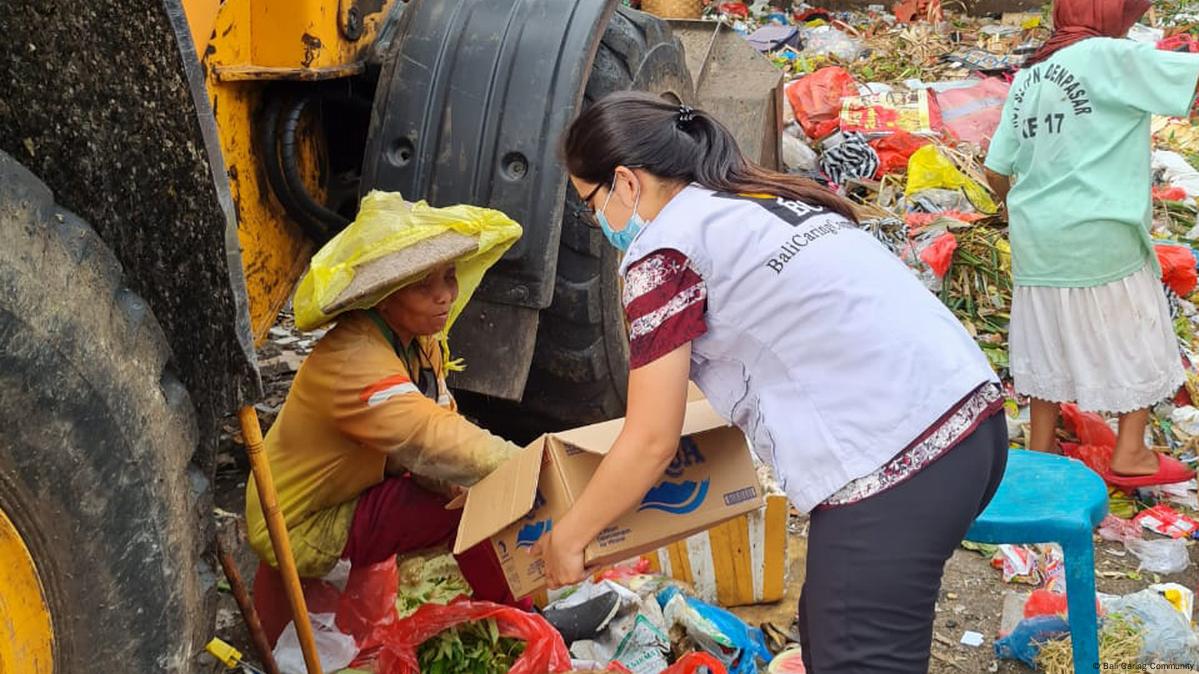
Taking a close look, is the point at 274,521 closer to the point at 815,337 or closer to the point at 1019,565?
the point at 815,337

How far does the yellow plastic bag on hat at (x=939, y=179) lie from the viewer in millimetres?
6332

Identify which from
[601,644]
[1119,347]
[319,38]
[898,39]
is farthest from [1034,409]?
[898,39]

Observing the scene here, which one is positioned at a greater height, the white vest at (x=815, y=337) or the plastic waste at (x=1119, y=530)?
the white vest at (x=815, y=337)

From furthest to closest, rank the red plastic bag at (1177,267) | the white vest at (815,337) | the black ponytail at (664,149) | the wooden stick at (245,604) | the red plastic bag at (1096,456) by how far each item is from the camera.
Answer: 1. the red plastic bag at (1177,267)
2. the red plastic bag at (1096,456)
3. the wooden stick at (245,604)
4. the black ponytail at (664,149)
5. the white vest at (815,337)

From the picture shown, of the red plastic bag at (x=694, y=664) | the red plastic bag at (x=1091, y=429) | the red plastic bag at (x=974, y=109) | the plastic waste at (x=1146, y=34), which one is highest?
the plastic waste at (x=1146, y=34)

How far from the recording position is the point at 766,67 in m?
6.49

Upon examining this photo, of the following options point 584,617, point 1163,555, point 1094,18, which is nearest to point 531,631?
point 584,617

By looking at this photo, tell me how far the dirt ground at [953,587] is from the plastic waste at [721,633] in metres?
0.28

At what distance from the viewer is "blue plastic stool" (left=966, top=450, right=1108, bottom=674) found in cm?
271

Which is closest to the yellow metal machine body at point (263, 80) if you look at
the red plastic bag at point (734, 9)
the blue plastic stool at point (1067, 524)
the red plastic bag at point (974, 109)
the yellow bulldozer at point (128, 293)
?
the yellow bulldozer at point (128, 293)

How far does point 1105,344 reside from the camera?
13.2 feet

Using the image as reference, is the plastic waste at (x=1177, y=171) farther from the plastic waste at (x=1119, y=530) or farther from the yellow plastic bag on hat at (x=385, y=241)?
the yellow plastic bag on hat at (x=385, y=241)

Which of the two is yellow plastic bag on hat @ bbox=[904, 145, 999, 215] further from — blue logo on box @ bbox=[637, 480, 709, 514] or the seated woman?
blue logo on box @ bbox=[637, 480, 709, 514]

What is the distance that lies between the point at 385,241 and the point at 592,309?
2.77 ft
